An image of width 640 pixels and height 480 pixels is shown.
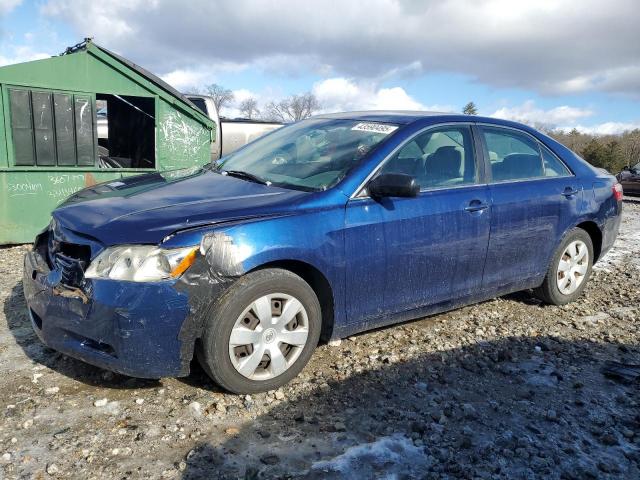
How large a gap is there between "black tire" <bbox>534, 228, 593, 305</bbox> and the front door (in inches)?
41.1

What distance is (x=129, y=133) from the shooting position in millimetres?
9336

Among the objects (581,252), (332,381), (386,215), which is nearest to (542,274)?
(581,252)

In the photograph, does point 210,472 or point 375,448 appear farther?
point 375,448

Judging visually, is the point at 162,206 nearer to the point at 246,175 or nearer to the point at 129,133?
the point at 246,175

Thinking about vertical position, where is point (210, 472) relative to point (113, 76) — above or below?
below

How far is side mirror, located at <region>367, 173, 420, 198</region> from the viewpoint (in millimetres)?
3391

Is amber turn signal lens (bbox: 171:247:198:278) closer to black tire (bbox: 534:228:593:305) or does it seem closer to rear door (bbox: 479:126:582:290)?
rear door (bbox: 479:126:582:290)

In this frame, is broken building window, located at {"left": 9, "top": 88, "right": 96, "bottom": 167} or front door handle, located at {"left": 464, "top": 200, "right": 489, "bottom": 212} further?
broken building window, located at {"left": 9, "top": 88, "right": 96, "bottom": 167}

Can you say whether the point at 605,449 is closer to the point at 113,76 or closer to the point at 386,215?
the point at 386,215

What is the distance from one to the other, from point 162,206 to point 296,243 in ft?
2.65

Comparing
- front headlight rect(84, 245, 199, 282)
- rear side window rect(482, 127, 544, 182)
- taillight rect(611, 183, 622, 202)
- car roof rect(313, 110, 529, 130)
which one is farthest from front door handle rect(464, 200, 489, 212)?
front headlight rect(84, 245, 199, 282)

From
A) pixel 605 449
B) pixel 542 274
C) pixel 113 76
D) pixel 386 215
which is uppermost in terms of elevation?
pixel 113 76

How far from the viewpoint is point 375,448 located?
2.74 meters

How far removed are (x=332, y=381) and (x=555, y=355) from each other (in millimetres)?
1799
